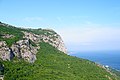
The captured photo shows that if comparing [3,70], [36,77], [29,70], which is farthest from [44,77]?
[3,70]

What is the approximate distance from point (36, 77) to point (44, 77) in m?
5.49

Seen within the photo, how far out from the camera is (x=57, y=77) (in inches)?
7013

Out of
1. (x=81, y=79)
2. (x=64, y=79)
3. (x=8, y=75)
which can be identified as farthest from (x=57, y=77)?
(x=8, y=75)

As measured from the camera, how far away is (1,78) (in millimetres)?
169750

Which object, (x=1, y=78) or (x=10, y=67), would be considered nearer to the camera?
(x=1, y=78)

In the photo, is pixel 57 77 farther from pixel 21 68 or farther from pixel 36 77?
pixel 21 68

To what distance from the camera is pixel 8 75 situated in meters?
Answer: 176

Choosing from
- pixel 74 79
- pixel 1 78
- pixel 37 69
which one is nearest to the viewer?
pixel 1 78

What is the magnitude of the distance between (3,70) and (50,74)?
1289 inches

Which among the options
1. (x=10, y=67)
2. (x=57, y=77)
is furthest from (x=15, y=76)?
(x=57, y=77)

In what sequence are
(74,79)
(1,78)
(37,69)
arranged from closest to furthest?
1. (1,78)
2. (74,79)
3. (37,69)

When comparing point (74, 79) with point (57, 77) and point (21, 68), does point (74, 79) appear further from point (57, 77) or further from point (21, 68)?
point (21, 68)

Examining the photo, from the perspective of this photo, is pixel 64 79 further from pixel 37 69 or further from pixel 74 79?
pixel 37 69

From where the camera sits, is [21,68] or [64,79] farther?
[21,68]
